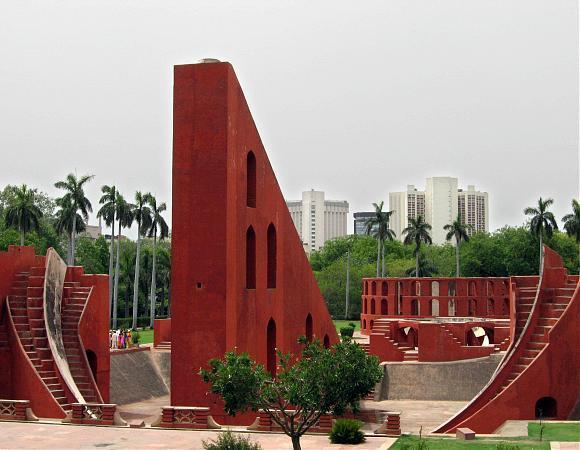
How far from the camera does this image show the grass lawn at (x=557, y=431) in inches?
752

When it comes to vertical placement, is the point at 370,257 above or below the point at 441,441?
above

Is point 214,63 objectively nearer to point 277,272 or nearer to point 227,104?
point 227,104

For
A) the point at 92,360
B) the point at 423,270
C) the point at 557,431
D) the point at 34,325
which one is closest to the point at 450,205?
the point at 423,270

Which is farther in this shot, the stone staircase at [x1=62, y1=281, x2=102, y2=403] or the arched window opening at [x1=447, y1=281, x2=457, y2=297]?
the arched window opening at [x1=447, y1=281, x2=457, y2=297]

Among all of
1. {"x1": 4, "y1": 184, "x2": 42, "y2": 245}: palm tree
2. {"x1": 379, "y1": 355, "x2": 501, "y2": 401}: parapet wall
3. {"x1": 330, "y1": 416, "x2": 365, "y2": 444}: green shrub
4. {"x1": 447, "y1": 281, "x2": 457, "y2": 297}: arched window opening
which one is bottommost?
{"x1": 379, "y1": 355, "x2": 501, "y2": 401}: parapet wall

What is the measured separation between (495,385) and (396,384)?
44.6 ft

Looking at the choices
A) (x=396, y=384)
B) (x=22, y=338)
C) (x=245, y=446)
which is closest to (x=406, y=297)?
(x=396, y=384)

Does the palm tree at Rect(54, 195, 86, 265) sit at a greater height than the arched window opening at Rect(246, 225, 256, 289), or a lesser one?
greater

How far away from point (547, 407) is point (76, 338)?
15.8 m

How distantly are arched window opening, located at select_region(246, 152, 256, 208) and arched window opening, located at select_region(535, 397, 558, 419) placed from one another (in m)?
10.8

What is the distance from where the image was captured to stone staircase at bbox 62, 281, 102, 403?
1019 inches

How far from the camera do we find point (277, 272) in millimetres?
26469

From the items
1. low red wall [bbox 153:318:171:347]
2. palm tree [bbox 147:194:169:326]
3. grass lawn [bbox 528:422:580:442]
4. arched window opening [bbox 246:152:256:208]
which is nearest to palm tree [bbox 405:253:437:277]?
palm tree [bbox 147:194:169:326]

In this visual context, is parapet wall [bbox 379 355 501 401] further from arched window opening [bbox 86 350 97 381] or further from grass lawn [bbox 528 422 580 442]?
grass lawn [bbox 528 422 580 442]
